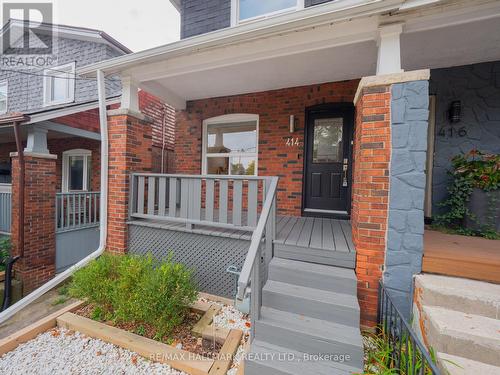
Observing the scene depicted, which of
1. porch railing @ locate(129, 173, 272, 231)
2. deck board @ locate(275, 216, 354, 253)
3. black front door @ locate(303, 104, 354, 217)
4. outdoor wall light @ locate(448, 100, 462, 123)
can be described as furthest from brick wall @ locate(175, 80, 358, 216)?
outdoor wall light @ locate(448, 100, 462, 123)

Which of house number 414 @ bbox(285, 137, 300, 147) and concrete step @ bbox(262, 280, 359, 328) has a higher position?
house number 414 @ bbox(285, 137, 300, 147)

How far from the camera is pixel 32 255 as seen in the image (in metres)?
4.33

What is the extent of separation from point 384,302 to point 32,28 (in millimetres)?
11617

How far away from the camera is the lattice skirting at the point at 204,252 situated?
2963 mm

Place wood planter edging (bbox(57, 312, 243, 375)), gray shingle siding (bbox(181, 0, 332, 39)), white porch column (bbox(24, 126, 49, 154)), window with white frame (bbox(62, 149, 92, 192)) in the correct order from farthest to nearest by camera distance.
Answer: window with white frame (bbox(62, 149, 92, 192))
gray shingle siding (bbox(181, 0, 332, 39))
white porch column (bbox(24, 126, 49, 154))
wood planter edging (bbox(57, 312, 243, 375))

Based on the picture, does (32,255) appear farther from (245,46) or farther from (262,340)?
(245,46)

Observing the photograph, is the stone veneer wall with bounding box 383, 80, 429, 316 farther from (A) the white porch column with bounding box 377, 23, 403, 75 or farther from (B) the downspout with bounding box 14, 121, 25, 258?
(B) the downspout with bounding box 14, 121, 25, 258

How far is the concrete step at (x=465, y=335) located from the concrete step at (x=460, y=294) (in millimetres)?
64

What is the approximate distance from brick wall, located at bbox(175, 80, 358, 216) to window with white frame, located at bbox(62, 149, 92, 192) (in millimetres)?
4231

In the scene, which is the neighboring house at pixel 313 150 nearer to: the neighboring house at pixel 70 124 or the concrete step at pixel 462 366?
the concrete step at pixel 462 366

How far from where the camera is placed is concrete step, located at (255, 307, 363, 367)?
1.79 meters

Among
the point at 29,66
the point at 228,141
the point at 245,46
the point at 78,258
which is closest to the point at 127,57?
the point at 245,46
